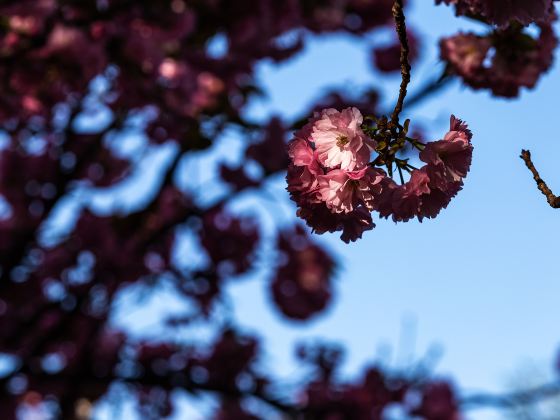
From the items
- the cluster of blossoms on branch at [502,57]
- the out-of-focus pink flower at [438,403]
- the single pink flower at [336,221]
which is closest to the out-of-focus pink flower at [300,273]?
the out-of-focus pink flower at [438,403]

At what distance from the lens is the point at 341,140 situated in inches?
41.4

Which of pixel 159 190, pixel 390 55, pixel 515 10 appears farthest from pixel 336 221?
pixel 390 55

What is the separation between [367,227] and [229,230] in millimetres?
4409

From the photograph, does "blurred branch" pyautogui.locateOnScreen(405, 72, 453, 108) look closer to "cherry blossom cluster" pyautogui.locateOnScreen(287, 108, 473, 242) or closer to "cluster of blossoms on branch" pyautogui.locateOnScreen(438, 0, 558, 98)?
"cluster of blossoms on branch" pyautogui.locateOnScreen(438, 0, 558, 98)

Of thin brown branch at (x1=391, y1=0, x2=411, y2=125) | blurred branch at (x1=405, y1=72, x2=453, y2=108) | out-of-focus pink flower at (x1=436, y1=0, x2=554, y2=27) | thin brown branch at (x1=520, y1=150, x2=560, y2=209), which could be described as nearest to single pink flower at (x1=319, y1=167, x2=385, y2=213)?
thin brown branch at (x1=391, y1=0, x2=411, y2=125)

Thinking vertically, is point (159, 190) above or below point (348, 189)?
above

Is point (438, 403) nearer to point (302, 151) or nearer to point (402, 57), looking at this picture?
point (302, 151)

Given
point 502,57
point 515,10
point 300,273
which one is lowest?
point 515,10

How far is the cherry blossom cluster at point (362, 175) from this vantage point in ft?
3.49

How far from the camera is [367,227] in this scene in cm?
118

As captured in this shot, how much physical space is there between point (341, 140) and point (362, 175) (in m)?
0.06

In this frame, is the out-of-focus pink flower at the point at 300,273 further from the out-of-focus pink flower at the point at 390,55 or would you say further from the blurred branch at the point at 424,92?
the blurred branch at the point at 424,92

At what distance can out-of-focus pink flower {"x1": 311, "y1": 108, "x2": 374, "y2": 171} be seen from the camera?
1.02 m

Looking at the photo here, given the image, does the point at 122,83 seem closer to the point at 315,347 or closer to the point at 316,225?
the point at 315,347
